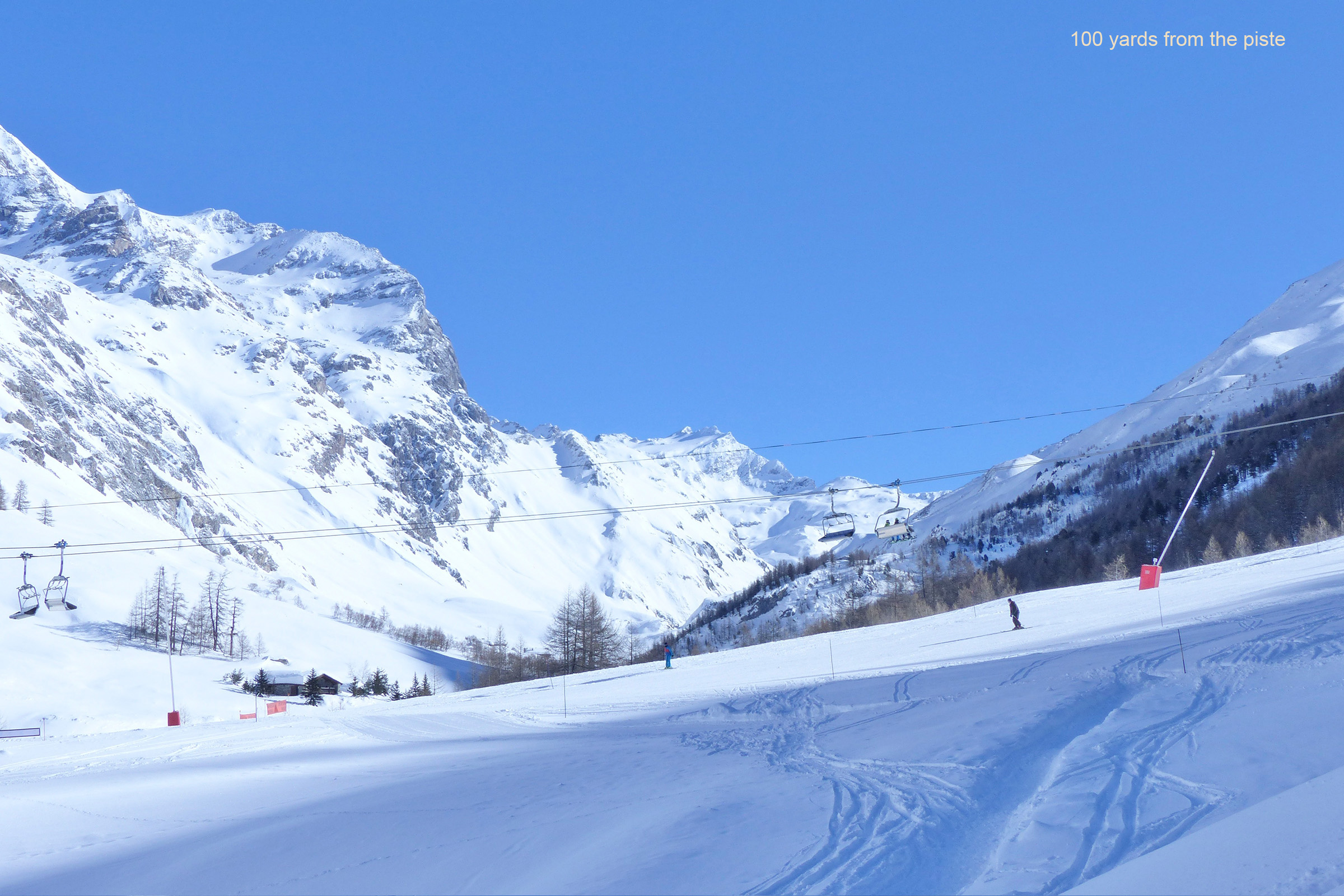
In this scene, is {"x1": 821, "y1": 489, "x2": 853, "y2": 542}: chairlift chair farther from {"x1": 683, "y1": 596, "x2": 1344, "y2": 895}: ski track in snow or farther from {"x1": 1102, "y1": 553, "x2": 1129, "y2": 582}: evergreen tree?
{"x1": 1102, "y1": 553, "x2": 1129, "y2": 582}: evergreen tree

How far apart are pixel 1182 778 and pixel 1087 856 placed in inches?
99.5

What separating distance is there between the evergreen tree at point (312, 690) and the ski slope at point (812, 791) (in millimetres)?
43569

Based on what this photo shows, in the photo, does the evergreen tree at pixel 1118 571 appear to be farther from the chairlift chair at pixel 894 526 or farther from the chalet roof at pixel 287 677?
the chalet roof at pixel 287 677

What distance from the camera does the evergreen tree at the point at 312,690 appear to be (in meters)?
66.0

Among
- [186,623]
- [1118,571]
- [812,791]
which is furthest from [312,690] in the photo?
[1118,571]

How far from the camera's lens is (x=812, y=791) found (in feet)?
37.5

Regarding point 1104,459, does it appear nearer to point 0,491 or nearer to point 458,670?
point 458,670

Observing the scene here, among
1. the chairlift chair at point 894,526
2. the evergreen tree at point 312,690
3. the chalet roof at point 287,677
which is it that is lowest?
the evergreen tree at point 312,690

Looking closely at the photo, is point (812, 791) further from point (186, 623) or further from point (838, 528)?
point (186, 623)

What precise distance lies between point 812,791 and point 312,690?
74.6m

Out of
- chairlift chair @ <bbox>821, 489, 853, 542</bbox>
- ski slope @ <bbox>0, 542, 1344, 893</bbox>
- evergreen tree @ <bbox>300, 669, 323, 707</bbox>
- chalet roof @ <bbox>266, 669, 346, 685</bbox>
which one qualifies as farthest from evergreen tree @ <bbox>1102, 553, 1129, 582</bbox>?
chalet roof @ <bbox>266, 669, 346, 685</bbox>

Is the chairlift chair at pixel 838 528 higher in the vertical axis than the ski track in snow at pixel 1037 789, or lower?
higher

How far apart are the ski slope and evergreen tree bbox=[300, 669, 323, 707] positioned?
43.6m

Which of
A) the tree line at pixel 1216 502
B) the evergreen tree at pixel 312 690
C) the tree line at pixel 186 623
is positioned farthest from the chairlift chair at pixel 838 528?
the tree line at pixel 186 623
